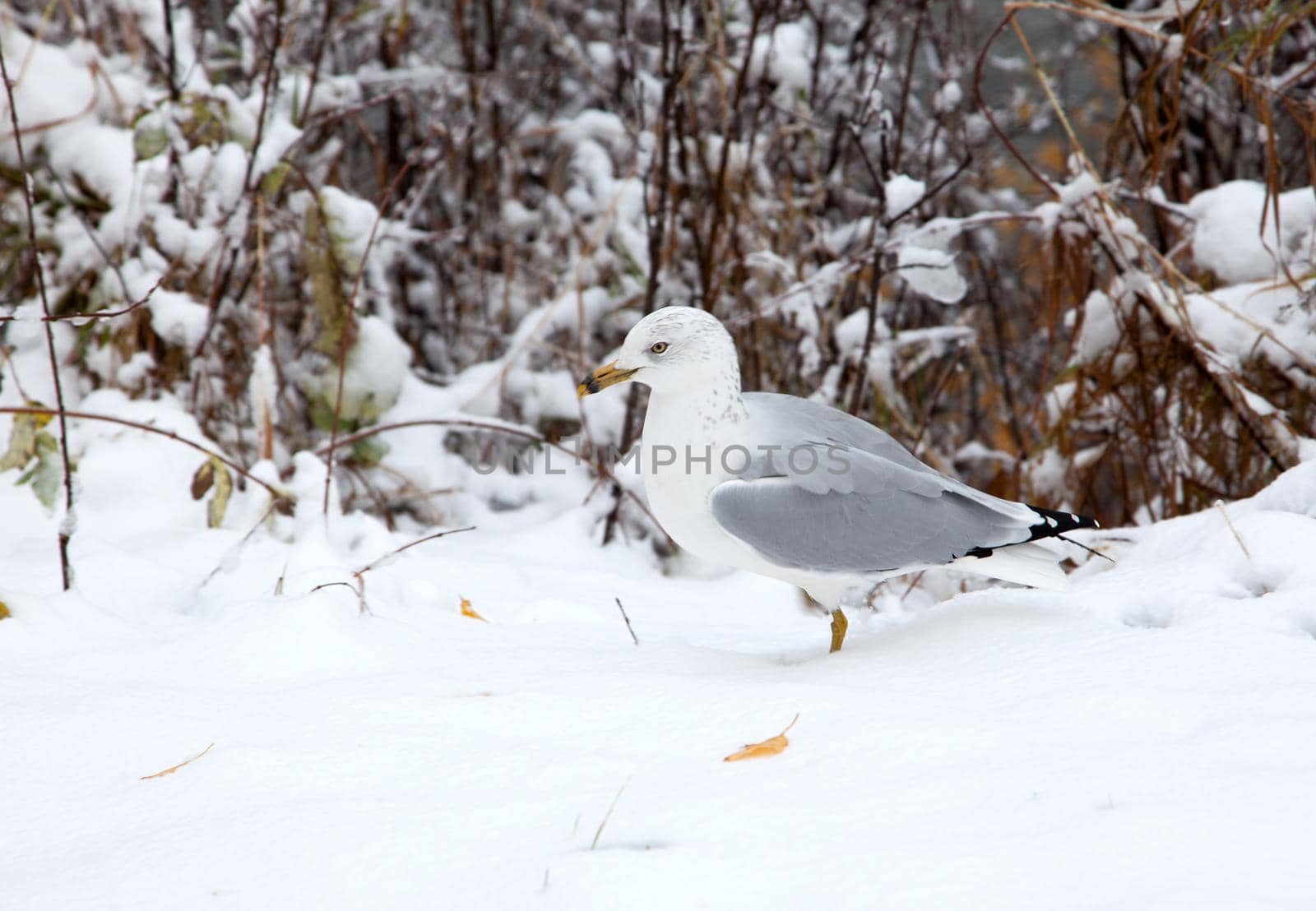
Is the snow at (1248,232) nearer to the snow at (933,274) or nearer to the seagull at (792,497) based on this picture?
the snow at (933,274)

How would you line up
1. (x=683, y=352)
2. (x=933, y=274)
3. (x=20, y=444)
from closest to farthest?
(x=683, y=352)
(x=20, y=444)
(x=933, y=274)

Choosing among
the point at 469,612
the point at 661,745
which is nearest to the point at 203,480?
the point at 469,612

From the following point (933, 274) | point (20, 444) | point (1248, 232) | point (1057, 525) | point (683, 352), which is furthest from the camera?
point (1248, 232)

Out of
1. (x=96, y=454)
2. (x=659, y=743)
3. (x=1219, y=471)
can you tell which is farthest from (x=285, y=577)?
(x=1219, y=471)

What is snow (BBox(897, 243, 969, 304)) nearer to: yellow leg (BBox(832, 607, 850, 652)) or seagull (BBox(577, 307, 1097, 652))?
seagull (BBox(577, 307, 1097, 652))

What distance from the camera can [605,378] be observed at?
2.15 metres

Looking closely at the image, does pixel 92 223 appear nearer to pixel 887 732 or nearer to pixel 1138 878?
pixel 887 732

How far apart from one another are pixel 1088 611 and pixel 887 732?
66cm

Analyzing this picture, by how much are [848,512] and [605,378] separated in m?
0.54

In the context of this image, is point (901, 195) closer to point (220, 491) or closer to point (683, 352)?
point (683, 352)

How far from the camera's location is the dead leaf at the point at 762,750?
137 centimetres

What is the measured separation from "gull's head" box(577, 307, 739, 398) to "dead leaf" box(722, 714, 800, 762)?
0.83 meters

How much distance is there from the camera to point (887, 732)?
4.57ft

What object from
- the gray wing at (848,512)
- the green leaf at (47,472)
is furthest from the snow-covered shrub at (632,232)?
the gray wing at (848,512)
